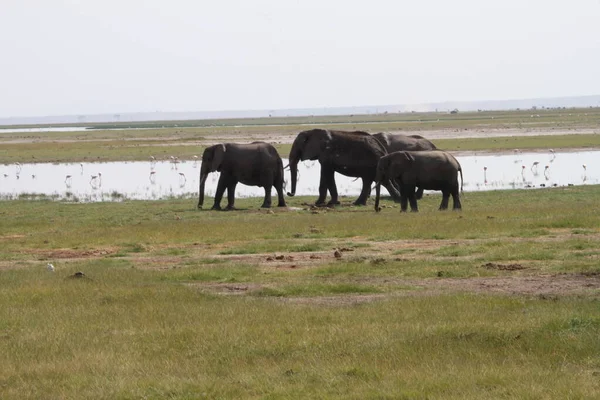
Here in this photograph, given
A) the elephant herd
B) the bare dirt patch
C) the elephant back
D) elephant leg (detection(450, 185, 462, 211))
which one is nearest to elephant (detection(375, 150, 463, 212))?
elephant leg (detection(450, 185, 462, 211))

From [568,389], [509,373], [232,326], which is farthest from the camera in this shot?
[232,326]

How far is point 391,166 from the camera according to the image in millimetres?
32219

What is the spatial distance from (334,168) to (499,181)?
13.1m

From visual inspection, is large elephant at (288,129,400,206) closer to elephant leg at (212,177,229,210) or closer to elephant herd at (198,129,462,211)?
elephant herd at (198,129,462,211)

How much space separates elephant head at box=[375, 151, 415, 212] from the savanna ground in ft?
12.6

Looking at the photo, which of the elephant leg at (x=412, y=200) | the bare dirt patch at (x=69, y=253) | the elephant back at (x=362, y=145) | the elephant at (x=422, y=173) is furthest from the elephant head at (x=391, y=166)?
the bare dirt patch at (x=69, y=253)

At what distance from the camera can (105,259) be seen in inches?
861

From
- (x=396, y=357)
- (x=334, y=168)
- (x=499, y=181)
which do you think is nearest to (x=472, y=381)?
(x=396, y=357)

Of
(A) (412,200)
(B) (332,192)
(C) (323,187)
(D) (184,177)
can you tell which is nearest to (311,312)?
(A) (412,200)

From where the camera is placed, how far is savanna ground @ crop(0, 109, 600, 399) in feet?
36.1

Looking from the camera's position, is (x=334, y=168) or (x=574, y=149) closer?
(x=334, y=168)

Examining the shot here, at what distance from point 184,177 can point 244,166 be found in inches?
748

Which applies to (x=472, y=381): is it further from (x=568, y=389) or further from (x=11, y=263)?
(x=11, y=263)

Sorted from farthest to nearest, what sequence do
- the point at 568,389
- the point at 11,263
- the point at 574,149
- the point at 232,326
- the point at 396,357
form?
the point at 574,149, the point at 11,263, the point at 232,326, the point at 396,357, the point at 568,389
